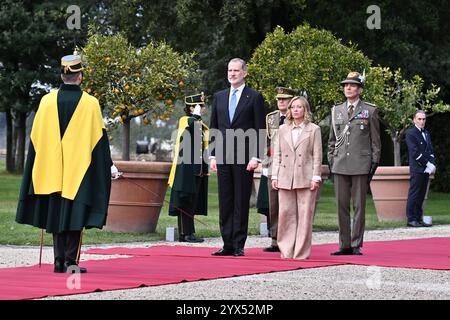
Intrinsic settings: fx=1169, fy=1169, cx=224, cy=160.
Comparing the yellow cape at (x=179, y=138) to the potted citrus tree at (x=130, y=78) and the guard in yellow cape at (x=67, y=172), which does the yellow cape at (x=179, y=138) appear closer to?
the potted citrus tree at (x=130, y=78)

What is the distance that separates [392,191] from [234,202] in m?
8.54

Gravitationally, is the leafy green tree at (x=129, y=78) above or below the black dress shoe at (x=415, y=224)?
above

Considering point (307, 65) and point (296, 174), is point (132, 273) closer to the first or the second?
point (296, 174)

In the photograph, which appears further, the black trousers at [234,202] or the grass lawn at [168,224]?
the grass lawn at [168,224]

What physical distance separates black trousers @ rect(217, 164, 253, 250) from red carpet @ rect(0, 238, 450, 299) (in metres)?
0.27

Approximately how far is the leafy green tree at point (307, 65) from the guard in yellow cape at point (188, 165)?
613 centimetres

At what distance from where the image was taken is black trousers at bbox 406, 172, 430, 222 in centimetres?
1997

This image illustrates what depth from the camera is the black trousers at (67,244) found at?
10.5 meters

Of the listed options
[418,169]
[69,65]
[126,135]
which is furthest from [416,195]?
[69,65]

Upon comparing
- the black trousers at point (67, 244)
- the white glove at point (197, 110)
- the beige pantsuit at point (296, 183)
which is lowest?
the black trousers at point (67, 244)

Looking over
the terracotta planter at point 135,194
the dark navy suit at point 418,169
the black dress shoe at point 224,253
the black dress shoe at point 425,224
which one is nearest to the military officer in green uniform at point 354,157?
the black dress shoe at point 224,253

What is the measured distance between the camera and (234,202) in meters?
12.8

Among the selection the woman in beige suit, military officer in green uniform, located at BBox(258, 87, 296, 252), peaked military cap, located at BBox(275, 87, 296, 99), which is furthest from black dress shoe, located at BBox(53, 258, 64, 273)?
peaked military cap, located at BBox(275, 87, 296, 99)
